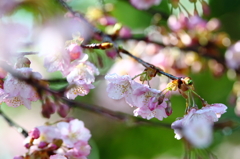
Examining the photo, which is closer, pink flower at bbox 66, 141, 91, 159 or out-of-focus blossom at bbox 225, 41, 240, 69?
pink flower at bbox 66, 141, 91, 159

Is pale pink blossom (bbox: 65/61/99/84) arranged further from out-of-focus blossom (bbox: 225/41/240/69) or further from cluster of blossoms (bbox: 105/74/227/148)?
Result: out-of-focus blossom (bbox: 225/41/240/69)

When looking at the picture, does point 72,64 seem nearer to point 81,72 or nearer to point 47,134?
point 81,72

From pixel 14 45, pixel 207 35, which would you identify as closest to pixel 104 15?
pixel 207 35

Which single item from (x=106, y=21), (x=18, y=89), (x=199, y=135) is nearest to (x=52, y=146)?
(x=18, y=89)

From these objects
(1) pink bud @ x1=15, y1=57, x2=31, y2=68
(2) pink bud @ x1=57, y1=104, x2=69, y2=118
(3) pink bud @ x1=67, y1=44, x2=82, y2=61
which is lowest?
(2) pink bud @ x1=57, y1=104, x2=69, y2=118

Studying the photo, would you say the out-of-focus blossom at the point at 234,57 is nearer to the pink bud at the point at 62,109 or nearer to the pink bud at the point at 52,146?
the pink bud at the point at 62,109

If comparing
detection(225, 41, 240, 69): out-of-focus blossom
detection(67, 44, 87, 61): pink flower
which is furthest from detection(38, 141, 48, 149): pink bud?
detection(225, 41, 240, 69): out-of-focus blossom
